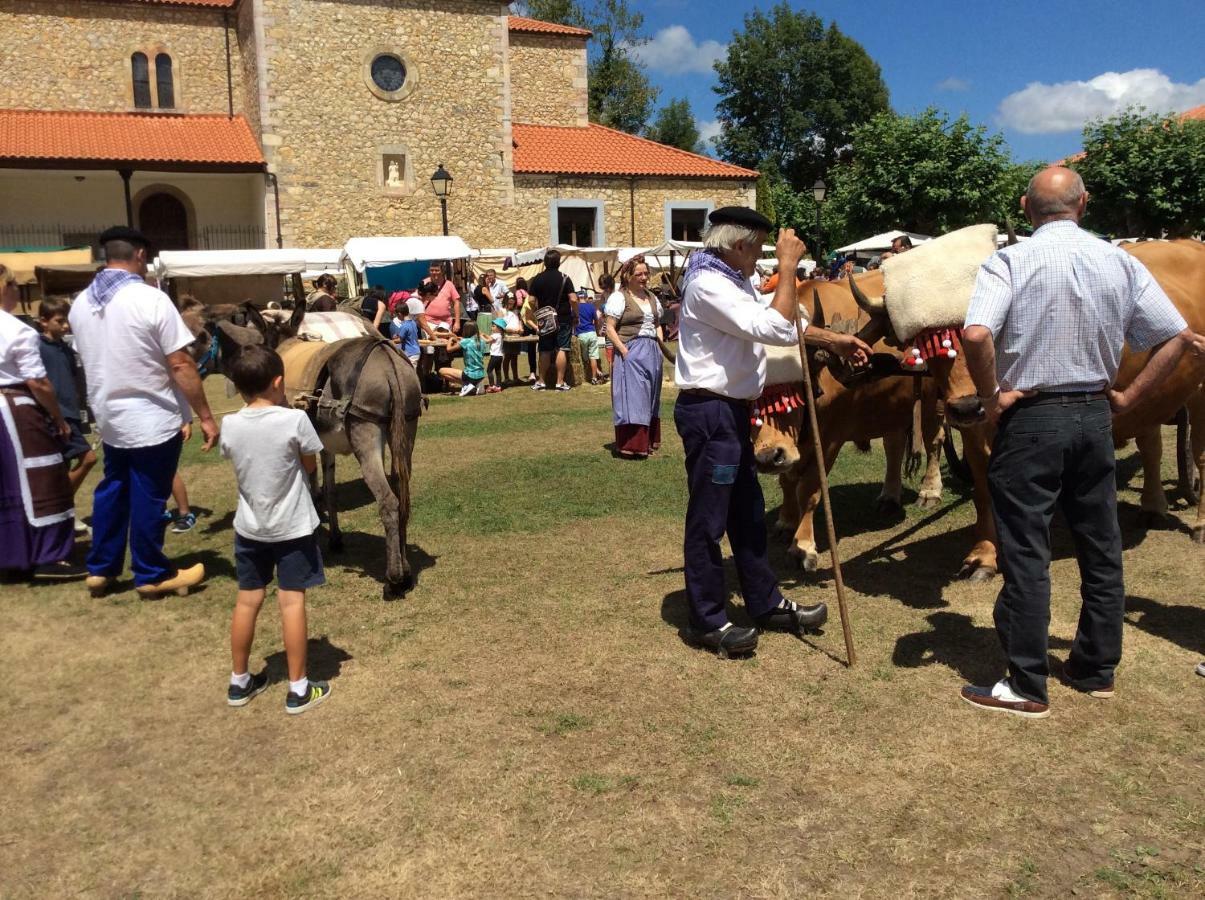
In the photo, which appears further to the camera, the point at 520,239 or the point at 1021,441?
the point at 520,239

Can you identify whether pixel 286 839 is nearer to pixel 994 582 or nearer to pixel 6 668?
pixel 6 668

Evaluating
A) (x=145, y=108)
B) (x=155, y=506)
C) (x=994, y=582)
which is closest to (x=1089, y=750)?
(x=994, y=582)

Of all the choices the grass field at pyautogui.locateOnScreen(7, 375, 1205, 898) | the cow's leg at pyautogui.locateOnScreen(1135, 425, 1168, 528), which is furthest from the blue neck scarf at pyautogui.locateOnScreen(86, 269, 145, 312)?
the cow's leg at pyautogui.locateOnScreen(1135, 425, 1168, 528)

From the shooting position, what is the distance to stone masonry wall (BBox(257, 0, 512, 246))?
83.8ft

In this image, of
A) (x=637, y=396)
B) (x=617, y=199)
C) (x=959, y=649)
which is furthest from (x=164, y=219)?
(x=959, y=649)

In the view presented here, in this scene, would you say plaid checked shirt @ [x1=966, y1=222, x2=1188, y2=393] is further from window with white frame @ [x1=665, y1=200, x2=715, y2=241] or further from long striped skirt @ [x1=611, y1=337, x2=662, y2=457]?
window with white frame @ [x1=665, y1=200, x2=715, y2=241]

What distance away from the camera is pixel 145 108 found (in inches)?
1120

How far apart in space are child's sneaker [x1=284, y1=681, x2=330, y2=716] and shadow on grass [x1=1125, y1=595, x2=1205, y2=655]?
3984mm

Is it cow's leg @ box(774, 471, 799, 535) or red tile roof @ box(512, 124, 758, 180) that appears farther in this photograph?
red tile roof @ box(512, 124, 758, 180)

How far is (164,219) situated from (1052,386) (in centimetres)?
3073

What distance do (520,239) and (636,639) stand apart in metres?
25.9

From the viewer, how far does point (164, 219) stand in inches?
1133

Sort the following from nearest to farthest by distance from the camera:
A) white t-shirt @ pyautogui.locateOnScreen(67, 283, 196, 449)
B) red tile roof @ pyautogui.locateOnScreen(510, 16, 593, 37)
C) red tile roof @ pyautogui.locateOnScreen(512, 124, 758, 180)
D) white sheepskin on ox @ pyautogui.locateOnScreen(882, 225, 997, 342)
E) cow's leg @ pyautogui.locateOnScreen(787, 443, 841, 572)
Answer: white sheepskin on ox @ pyautogui.locateOnScreen(882, 225, 997, 342) → white t-shirt @ pyautogui.locateOnScreen(67, 283, 196, 449) → cow's leg @ pyautogui.locateOnScreen(787, 443, 841, 572) → red tile roof @ pyautogui.locateOnScreen(512, 124, 758, 180) → red tile roof @ pyautogui.locateOnScreen(510, 16, 593, 37)

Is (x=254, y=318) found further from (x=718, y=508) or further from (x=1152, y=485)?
(x=1152, y=485)
